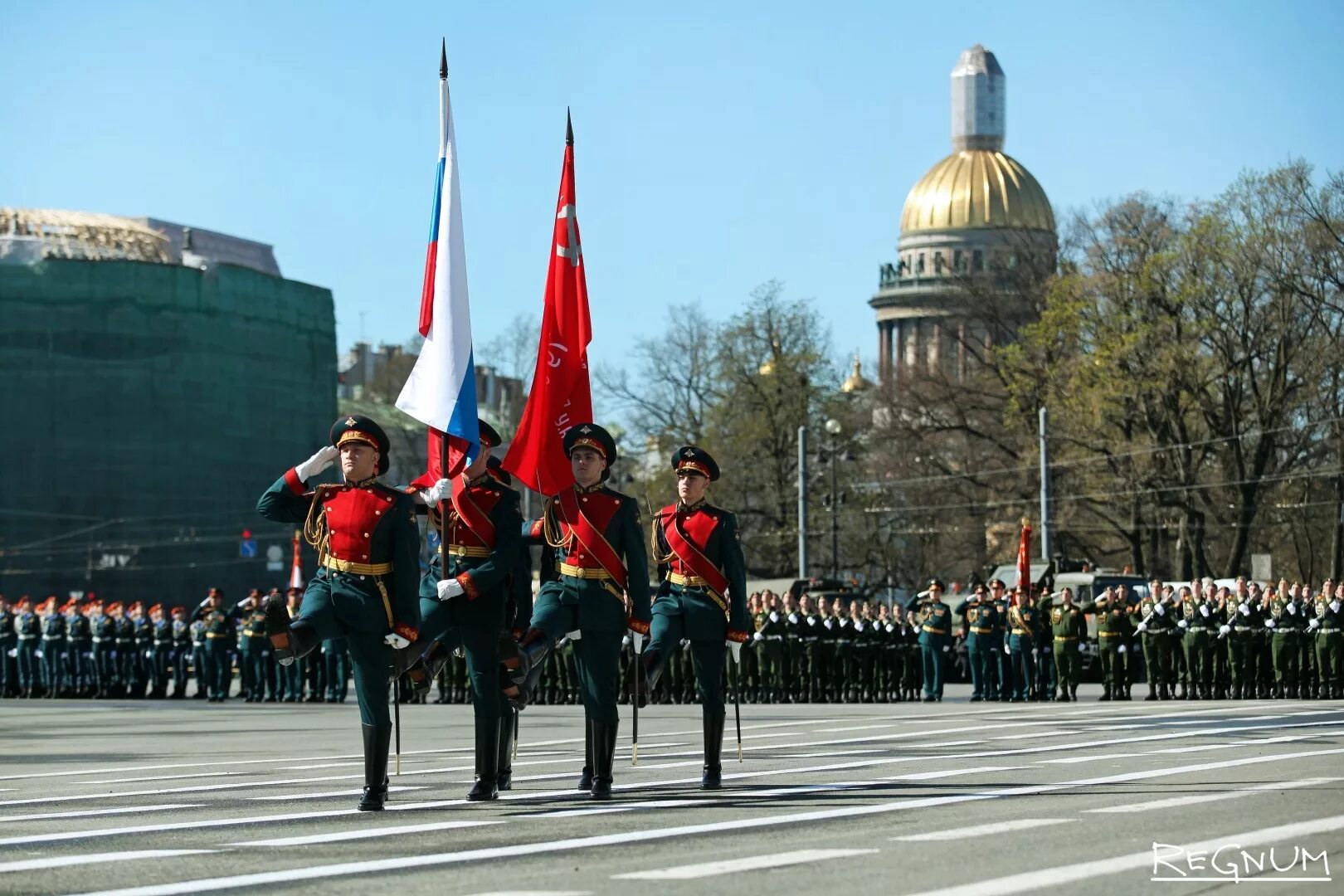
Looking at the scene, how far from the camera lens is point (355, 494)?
36.0 feet

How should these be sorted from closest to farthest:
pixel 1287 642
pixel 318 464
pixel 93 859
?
pixel 93 859 → pixel 318 464 → pixel 1287 642

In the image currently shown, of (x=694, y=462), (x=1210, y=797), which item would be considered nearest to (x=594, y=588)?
(x=694, y=462)

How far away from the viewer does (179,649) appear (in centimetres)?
3694

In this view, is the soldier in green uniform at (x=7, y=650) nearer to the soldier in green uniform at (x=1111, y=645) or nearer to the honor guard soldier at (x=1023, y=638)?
the honor guard soldier at (x=1023, y=638)

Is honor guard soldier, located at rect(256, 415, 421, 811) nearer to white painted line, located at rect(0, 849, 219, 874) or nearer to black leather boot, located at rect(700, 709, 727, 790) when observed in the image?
white painted line, located at rect(0, 849, 219, 874)

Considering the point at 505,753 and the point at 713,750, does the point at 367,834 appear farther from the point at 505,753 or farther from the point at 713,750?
the point at 713,750

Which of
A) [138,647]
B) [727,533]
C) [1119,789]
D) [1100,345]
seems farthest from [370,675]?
[1100,345]

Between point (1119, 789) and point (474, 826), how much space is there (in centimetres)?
367

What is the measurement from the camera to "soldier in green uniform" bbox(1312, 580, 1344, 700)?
93.9 feet

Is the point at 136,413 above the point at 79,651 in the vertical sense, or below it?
above

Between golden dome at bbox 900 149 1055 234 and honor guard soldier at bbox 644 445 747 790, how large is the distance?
338ft

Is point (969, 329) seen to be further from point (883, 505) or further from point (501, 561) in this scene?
point (501, 561)

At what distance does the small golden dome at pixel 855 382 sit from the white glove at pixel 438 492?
58.1 m

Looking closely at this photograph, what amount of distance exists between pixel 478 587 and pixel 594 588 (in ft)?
2.10
